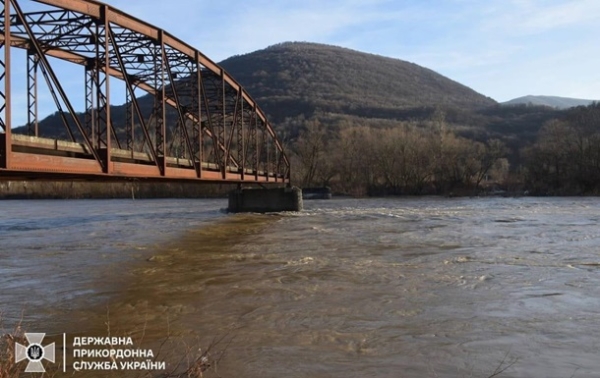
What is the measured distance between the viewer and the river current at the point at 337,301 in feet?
25.3

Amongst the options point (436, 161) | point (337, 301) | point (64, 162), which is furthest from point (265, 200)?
point (436, 161)

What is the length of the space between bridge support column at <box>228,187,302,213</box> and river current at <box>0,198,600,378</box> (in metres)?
24.3

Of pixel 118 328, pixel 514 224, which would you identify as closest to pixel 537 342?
pixel 118 328

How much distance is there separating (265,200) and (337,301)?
122ft

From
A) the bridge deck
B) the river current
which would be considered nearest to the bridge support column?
the river current

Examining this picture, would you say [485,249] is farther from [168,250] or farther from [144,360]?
[144,360]

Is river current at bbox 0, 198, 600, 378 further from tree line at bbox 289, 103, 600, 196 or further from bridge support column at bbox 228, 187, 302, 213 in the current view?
tree line at bbox 289, 103, 600, 196

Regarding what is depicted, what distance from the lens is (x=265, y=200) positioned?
48094 millimetres

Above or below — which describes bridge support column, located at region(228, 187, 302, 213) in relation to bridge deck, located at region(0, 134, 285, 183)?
below

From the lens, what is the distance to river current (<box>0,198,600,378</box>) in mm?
7719

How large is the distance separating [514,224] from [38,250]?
79.1ft

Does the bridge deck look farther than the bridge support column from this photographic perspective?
No

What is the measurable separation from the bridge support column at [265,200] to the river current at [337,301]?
24255mm

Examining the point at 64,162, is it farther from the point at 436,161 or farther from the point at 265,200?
the point at 436,161
